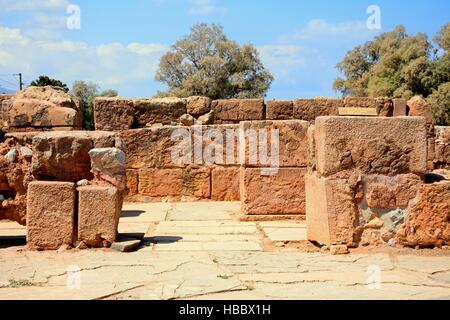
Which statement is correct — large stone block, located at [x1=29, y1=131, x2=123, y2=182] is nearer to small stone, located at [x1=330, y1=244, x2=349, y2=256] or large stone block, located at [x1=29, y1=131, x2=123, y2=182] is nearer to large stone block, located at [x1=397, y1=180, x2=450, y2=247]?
small stone, located at [x1=330, y1=244, x2=349, y2=256]

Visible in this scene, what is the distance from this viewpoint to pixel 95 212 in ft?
18.3

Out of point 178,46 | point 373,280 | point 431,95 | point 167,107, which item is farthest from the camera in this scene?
point 178,46

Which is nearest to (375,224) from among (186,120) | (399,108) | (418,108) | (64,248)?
(64,248)

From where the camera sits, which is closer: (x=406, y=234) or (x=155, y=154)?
(x=406, y=234)

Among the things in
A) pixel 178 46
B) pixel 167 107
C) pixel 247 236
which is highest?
pixel 178 46

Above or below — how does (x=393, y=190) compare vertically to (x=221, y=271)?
above

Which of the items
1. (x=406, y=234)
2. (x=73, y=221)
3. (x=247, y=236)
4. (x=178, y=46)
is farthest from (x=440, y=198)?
(x=178, y=46)

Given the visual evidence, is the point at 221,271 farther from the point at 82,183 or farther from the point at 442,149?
the point at 442,149

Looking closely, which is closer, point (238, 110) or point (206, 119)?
point (206, 119)

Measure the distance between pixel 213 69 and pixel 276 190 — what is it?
105 feet

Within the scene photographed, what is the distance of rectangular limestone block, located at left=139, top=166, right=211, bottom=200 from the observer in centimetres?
1012
